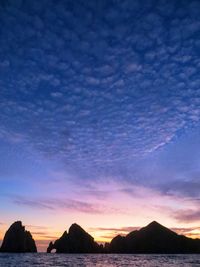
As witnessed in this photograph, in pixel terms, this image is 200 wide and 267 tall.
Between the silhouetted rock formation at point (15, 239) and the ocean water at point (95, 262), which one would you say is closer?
the ocean water at point (95, 262)

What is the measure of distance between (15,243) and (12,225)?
12.6 metres

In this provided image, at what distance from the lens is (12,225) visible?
18638 cm

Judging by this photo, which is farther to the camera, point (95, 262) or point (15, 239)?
point (15, 239)

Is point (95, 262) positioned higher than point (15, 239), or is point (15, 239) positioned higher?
point (15, 239)

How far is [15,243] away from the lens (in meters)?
190

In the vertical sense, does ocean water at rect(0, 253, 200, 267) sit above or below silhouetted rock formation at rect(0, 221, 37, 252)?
below

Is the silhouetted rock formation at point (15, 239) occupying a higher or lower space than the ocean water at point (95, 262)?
higher

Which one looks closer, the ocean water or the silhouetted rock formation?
the ocean water
